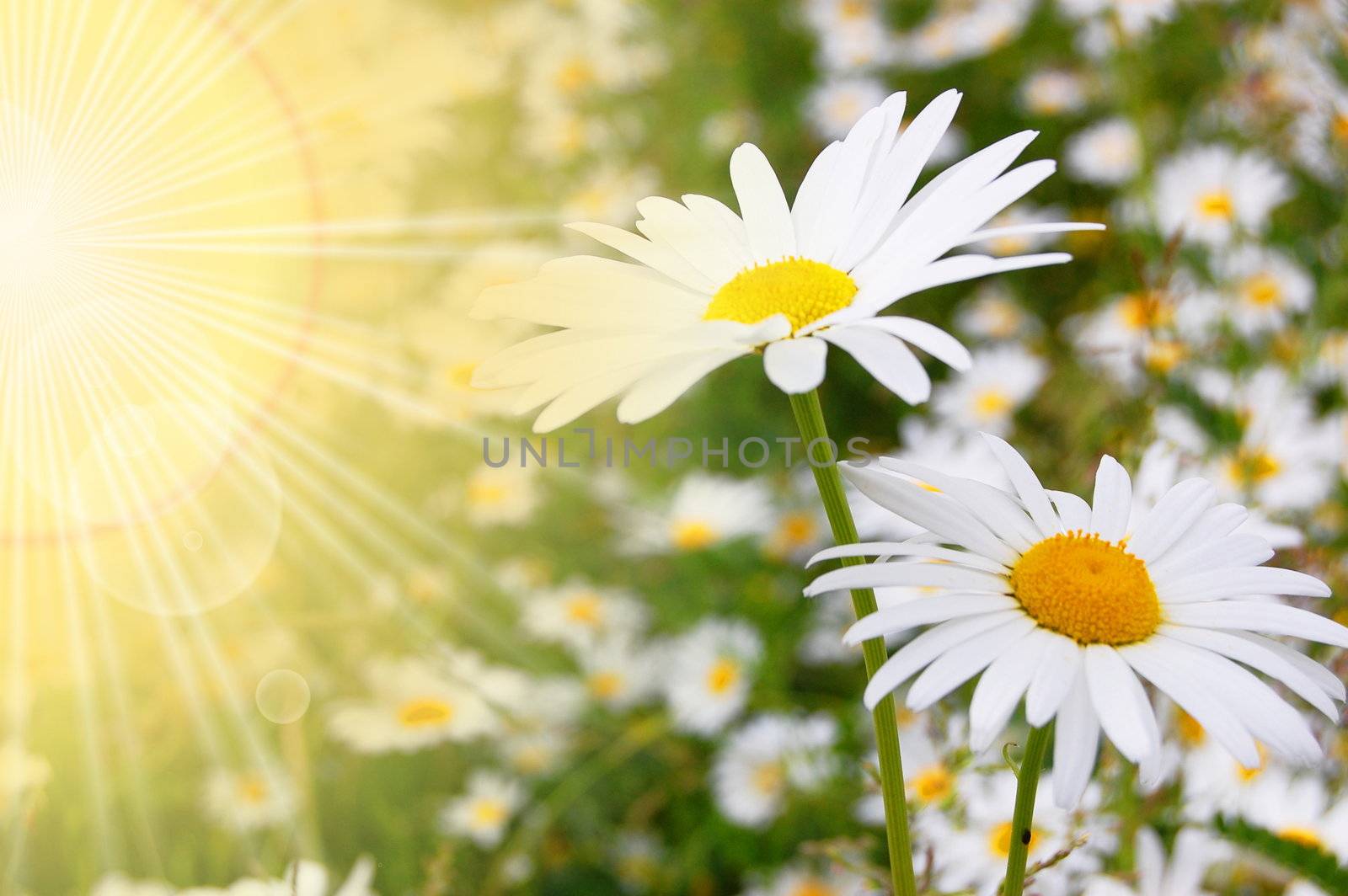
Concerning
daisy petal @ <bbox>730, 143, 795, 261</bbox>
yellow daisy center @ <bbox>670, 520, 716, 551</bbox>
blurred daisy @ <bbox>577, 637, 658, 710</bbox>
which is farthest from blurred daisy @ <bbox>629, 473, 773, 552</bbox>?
daisy petal @ <bbox>730, 143, 795, 261</bbox>

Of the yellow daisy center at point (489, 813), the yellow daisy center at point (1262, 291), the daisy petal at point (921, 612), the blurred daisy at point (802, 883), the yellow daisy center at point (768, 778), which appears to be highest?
the yellow daisy center at point (1262, 291)

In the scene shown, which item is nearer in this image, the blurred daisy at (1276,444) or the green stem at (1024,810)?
the green stem at (1024,810)

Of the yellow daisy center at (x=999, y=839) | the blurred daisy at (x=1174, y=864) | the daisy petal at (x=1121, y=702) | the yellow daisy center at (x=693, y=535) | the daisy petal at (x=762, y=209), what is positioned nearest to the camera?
the daisy petal at (x=1121, y=702)

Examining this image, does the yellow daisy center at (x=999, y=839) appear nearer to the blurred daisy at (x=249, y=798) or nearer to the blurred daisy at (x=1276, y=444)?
the blurred daisy at (x=1276, y=444)

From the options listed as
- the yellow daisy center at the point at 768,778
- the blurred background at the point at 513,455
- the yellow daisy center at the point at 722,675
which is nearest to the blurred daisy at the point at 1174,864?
the blurred background at the point at 513,455

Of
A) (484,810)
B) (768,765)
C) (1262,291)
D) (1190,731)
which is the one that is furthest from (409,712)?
(1262,291)

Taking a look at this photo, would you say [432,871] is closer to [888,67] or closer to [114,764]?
[114,764]

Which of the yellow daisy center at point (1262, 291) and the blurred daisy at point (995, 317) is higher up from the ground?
the blurred daisy at point (995, 317)

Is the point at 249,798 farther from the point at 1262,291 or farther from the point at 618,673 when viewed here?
the point at 1262,291
